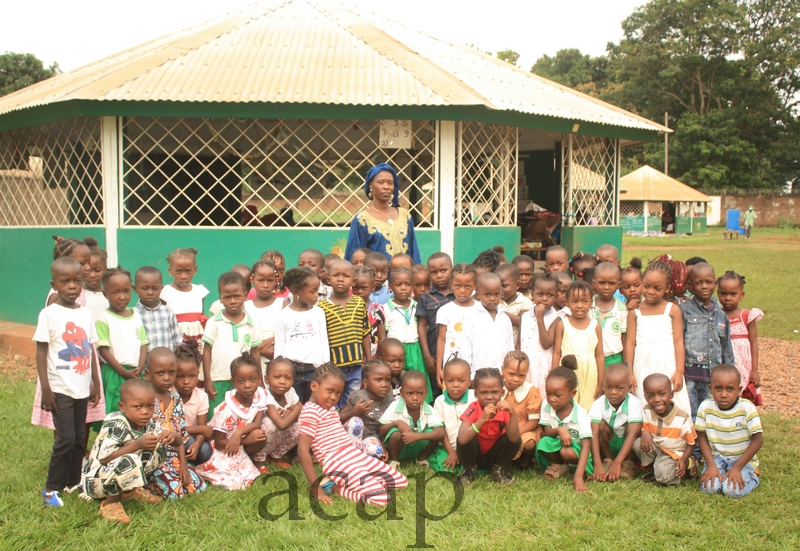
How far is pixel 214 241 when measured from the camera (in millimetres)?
7000

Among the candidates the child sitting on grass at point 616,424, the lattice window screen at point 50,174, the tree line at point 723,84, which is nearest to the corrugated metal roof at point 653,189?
the tree line at point 723,84

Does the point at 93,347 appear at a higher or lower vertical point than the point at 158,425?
higher

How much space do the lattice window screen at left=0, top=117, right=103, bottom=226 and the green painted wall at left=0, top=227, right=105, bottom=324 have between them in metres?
0.20

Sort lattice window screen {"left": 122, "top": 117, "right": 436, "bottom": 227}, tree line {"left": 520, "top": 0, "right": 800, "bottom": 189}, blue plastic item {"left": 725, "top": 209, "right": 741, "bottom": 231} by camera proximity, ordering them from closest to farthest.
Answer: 1. lattice window screen {"left": 122, "top": 117, "right": 436, "bottom": 227}
2. blue plastic item {"left": 725, "top": 209, "right": 741, "bottom": 231}
3. tree line {"left": 520, "top": 0, "right": 800, "bottom": 189}

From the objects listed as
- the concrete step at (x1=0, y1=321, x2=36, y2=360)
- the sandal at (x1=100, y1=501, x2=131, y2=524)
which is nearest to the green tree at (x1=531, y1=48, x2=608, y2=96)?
the concrete step at (x1=0, y1=321, x2=36, y2=360)

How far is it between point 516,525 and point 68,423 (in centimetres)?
203

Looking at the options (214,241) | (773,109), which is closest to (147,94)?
(214,241)

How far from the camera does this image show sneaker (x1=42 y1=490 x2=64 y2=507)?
A: 3.30 m

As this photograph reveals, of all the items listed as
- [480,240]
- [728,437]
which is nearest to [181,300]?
[728,437]

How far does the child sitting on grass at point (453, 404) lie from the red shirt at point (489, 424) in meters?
0.11

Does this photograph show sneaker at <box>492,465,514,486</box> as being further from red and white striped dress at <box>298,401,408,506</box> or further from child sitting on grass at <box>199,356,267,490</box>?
child sitting on grass at <box>199,356,267,490</box>

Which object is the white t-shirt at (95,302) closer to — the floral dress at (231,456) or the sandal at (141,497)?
the floral dress at (231,456)

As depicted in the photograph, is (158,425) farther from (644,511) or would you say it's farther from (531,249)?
(531,249)

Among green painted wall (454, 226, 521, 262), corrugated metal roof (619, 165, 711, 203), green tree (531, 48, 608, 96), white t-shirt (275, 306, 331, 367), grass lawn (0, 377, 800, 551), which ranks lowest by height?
grass lawn (0, 377, 800, 551)
